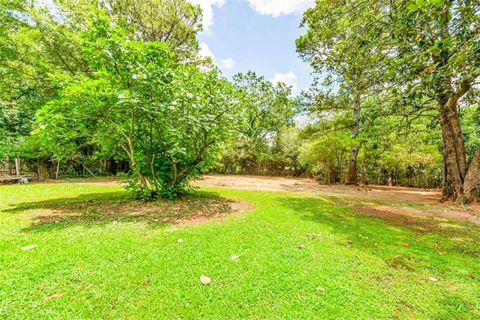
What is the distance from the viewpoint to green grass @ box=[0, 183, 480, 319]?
6.15ft

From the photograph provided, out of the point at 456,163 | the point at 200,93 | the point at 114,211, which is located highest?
the point at 200,93

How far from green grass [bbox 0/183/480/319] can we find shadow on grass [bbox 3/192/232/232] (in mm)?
117

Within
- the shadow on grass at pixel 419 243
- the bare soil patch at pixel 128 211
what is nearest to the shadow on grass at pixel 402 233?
the shadow on grass at pixel 419 243

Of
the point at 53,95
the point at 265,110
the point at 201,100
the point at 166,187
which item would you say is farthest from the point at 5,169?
the point at 265,110

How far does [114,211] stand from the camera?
5055 millimetres

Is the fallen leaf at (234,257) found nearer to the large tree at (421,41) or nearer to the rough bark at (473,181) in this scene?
the large tree at (421,41)

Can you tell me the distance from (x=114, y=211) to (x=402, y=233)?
19.9ft

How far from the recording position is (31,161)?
15.4 metres

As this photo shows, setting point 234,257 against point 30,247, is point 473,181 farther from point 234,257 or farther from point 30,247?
point 30,247

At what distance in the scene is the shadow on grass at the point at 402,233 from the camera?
330 cm

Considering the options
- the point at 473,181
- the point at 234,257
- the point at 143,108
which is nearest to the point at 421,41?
the point at 234,257

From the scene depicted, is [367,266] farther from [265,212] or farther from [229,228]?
[265,212]

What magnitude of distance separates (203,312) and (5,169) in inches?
755

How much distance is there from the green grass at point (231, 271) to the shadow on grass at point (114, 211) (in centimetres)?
12
